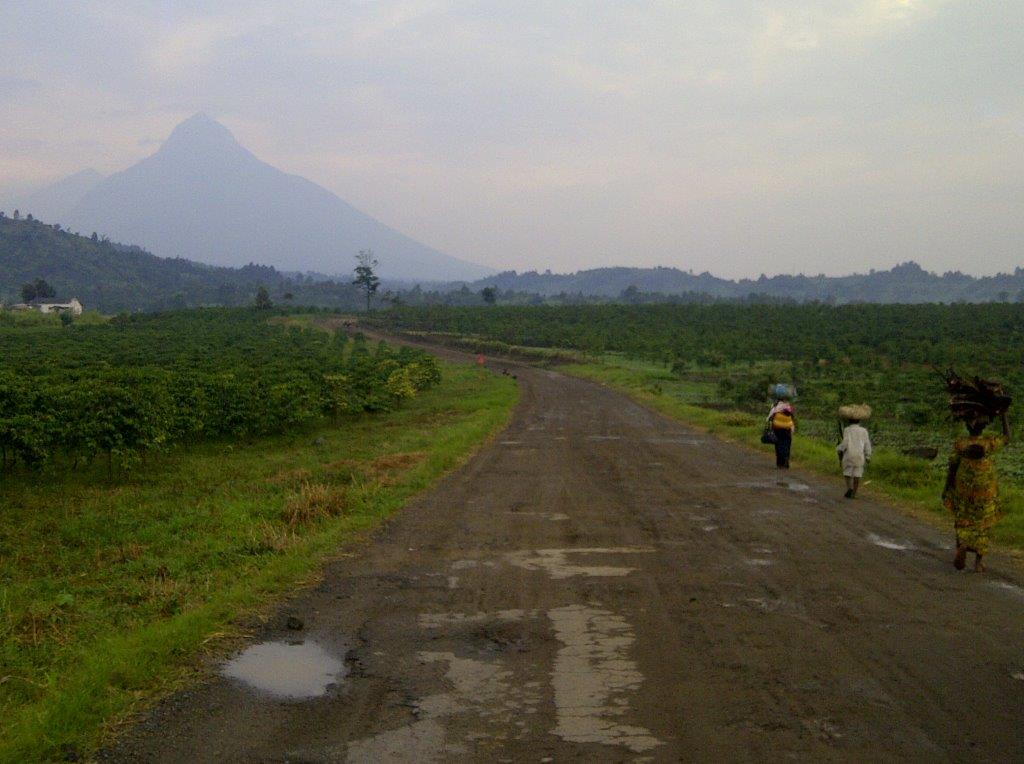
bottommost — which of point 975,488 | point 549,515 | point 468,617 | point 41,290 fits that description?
point 549,515

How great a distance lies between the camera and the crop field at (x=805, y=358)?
2020 cm

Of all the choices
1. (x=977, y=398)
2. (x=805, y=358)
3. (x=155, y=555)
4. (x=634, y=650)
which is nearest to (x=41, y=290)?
(x=805, y=358)

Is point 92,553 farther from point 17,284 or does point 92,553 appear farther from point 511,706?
point 17,284

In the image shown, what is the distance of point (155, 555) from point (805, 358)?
4640cm

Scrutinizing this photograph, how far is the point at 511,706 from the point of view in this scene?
4816 mm

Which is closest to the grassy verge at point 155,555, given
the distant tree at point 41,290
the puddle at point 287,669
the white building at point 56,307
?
the puddle at point 287,669

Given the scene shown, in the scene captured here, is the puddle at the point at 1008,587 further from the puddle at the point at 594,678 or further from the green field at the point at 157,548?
the green field at the point at 157,548

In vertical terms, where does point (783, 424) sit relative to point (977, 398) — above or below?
below

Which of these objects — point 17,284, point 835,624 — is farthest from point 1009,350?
point 17,284

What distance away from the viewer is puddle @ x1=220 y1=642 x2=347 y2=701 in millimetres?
5234

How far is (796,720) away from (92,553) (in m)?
9.74

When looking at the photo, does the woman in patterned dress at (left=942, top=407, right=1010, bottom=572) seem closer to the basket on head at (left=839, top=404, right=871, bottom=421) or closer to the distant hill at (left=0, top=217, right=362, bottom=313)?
the basket on head at (left=839, top=404, right=871, bottom=421)

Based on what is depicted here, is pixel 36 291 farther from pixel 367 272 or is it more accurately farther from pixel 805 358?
pixel 805 358

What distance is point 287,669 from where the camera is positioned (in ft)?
18.2
